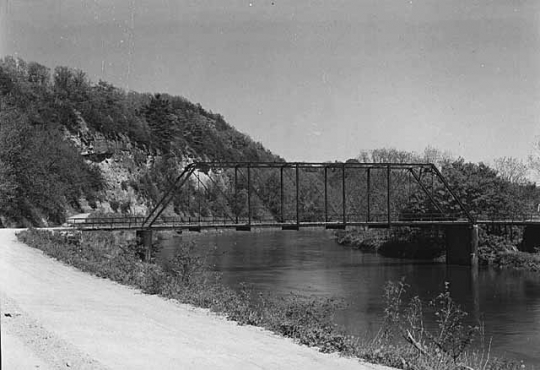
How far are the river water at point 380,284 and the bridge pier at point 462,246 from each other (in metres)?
1.65

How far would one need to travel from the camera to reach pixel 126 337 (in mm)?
A: 12500

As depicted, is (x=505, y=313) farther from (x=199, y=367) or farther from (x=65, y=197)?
(x=65, y=197)

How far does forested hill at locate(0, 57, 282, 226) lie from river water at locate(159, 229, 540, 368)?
2030 cm

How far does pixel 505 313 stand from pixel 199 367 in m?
23.0

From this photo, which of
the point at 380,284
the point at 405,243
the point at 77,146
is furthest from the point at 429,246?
the point at 77,146

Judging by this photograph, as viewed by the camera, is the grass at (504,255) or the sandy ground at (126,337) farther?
the grass at (504,255)

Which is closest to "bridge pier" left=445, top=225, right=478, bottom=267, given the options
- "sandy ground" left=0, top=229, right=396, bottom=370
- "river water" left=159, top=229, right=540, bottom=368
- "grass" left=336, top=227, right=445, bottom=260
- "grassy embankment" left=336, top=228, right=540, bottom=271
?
"grassy embankment" left=336, top=228, right=540, bottom=271

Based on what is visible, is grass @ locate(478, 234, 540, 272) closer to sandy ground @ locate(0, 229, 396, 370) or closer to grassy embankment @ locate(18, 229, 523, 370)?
grassy embankment @ locate(18, 229, 523, 370)

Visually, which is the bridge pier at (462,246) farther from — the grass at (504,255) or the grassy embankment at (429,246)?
the grassy embankment at (429,246)

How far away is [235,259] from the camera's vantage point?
181 ft

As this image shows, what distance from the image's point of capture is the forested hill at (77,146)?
201ft

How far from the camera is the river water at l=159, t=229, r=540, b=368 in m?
24.8

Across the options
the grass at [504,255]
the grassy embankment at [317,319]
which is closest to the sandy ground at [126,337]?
the grassy embankment at [317,319]

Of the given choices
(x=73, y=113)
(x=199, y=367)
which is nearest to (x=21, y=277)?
(x=199, y=367)
